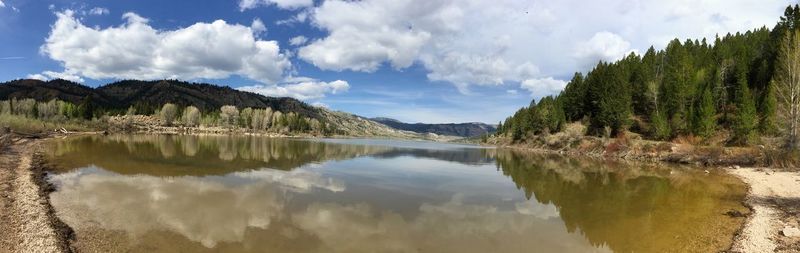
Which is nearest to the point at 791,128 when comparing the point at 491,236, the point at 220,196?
the point at 491,236

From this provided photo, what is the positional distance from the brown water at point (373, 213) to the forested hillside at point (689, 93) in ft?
133

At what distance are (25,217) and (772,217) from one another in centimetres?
3338

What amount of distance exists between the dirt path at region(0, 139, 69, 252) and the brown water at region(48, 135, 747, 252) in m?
0.72

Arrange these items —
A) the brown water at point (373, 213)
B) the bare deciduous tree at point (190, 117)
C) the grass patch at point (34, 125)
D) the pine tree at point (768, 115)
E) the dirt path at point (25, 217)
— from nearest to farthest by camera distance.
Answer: the dirt path at point (25, 217), the brown water at point (373, 213), the pine tree at point (768, 115), the grass patch at point (34, 125), the bare deciduous tree at point (190, 117)

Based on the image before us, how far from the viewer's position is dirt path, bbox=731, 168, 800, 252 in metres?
15.6

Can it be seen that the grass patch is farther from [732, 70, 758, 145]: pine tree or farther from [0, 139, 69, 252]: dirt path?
[732, 70, 758, 145]: pine tree

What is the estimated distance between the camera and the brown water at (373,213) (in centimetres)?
1561

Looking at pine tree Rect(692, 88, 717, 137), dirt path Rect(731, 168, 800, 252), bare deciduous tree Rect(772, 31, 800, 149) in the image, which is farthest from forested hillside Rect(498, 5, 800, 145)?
dirt path Rect(731, 168, 800, 252)

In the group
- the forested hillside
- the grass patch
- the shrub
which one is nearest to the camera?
the forested hillside

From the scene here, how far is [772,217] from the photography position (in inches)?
797

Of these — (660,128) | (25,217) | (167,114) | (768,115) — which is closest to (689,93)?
(660,128)

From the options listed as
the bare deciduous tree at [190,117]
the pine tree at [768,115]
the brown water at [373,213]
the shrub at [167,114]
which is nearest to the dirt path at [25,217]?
the brown water at [373,213]

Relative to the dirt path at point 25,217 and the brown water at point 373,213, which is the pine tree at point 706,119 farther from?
the dirt path at point 25,217

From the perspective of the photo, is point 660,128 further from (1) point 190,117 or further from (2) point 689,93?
(1) point 190,117
